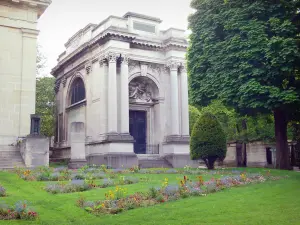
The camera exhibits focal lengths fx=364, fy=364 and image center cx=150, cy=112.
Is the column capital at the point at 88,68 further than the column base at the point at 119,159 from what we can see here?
Yes

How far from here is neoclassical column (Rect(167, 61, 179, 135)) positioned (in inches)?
1280

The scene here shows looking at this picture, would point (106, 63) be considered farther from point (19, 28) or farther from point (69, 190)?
point (69, 190)

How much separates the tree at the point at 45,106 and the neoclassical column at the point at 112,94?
48.7 ft

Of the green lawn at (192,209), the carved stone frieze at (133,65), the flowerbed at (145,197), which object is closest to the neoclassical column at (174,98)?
the carved stone frieze at (133,65)

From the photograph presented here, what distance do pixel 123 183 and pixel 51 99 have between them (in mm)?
31054

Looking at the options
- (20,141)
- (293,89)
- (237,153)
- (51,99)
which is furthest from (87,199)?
(51,99)

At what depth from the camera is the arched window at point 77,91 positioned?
3594cm

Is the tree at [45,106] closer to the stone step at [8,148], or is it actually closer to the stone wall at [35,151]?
the stone step at [8,148]

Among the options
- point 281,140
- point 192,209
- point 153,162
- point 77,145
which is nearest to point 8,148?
point 77,145

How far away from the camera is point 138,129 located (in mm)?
34219

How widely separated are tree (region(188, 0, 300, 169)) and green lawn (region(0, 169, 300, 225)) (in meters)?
8.85

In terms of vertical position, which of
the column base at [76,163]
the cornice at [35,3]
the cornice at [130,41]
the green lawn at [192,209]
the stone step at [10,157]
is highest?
the cornice at [35,3]

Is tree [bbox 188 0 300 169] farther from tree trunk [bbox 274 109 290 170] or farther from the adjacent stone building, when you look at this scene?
the adjacent stone building

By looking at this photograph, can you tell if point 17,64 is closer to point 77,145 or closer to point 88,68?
point 77,145
